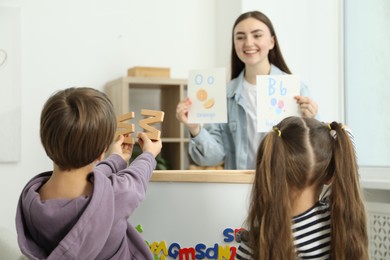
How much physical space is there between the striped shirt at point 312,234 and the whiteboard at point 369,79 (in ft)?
7.44

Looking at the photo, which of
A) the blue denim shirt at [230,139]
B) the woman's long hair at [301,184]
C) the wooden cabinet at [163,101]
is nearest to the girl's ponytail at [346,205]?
the woman's long hair at [301,184]

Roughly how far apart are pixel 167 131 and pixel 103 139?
2950mm

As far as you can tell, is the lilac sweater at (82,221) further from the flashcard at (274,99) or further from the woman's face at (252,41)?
the woman's face at (252,41)

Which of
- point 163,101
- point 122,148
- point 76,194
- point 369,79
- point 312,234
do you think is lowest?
point 312,234

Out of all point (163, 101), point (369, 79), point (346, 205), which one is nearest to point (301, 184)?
point (346, 205)

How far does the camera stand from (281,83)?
7.50ft

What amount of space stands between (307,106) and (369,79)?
1796 mm

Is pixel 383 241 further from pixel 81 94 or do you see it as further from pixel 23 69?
pixel 23 69

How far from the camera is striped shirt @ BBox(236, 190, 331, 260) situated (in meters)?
1.59

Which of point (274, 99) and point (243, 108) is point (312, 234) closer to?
point (274, 99)

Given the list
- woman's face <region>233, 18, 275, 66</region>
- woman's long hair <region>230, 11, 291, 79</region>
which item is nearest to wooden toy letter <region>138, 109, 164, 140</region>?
woman's face <region>233, 18, 275, 66</region>

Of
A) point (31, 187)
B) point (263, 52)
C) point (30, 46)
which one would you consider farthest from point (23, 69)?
point (31, 187)

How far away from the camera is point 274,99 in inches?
89.3

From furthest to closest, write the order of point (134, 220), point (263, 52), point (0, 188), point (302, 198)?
point (0, 188) → point (263, 52) → point (134, 220) → point (302, 198)
